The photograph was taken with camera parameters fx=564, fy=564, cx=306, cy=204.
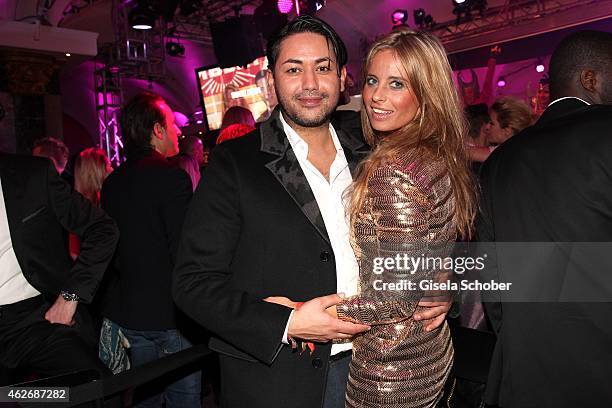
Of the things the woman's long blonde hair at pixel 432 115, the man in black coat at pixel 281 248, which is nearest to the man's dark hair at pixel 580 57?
the woman's long blonde hair at pixel 432 115

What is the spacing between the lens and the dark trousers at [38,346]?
6.97 feet

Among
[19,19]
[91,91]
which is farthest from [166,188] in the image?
[91,91]

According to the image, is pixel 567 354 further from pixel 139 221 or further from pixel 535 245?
pixel 139 221

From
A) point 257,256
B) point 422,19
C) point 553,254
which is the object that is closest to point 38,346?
point 257,256

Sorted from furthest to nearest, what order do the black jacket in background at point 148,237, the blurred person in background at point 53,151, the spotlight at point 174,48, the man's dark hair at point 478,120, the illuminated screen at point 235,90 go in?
the spotlight at point 174,48 → the illuminated screen at point 235,90 → the blurred person in background at point 53,151 → the man's dark hair at point 478,120 → the black jacket in background at point 148,237

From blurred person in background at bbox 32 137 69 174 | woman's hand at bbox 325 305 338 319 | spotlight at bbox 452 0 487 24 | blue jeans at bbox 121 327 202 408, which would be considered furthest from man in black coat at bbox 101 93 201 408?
spotlight at bbox 452 0 487 24

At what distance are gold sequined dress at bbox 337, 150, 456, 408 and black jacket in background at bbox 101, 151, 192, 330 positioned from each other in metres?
1.47

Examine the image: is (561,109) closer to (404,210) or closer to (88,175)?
(404,210)

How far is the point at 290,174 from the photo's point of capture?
5.68 ft

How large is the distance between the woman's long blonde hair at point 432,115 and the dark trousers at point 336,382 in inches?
22.4

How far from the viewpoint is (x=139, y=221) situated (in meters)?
2.85

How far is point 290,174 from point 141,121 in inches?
60.9

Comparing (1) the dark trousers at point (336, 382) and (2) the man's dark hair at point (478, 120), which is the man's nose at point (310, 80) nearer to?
(1) the dark trousers at point (336, 382)

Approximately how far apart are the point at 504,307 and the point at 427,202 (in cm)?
73
